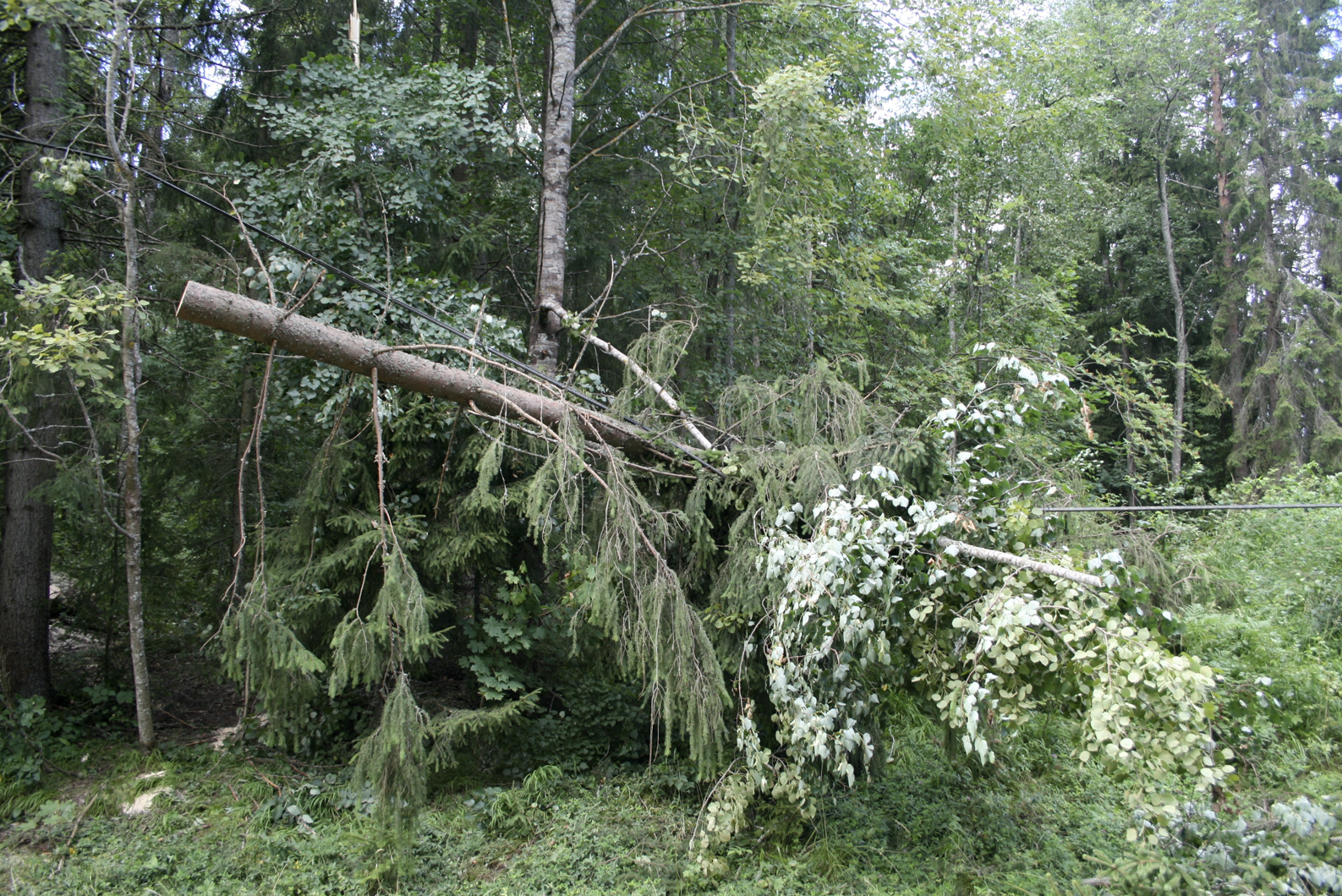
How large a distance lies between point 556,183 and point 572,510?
355 centimetres

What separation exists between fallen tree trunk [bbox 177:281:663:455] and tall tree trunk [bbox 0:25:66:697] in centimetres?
280

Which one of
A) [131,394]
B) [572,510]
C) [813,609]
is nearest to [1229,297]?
[813,609]

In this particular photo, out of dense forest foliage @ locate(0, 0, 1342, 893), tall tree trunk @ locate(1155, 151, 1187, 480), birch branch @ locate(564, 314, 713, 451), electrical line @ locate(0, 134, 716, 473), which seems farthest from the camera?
tall tree trunk @ locate(1155, 151, 1187, 480)

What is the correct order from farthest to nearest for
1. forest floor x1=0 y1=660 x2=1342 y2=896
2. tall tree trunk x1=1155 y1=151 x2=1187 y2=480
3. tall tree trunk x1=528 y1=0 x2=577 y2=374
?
1. tall tree trunk x1=1155 y1=151 x2=1187 y2=480
2. tall tree trunk x1=528 y1=0 x2=577 y2=374
3. forest floor x1=0 y1=660 x2=1342 y2=896

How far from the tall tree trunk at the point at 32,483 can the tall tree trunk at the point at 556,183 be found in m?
3.71

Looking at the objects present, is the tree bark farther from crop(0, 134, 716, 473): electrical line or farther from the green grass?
crop(0, 134, 716, 473): electrical line

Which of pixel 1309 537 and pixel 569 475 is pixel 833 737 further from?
pixel 1309 537

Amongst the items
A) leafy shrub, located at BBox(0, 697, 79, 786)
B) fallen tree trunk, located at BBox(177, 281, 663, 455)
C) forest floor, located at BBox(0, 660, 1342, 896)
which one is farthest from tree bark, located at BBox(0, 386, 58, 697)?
fallen tree trunk, located at BBox(177, 281, 663, 455)

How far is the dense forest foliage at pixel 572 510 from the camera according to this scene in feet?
11.4

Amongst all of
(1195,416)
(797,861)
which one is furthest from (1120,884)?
(1195,416)

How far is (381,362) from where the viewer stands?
14.5 feet

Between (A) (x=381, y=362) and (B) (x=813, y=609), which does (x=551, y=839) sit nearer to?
(B) (x=813, y=609)

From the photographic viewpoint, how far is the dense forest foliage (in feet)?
11.4

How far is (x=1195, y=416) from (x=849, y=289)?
12515 millimetres
